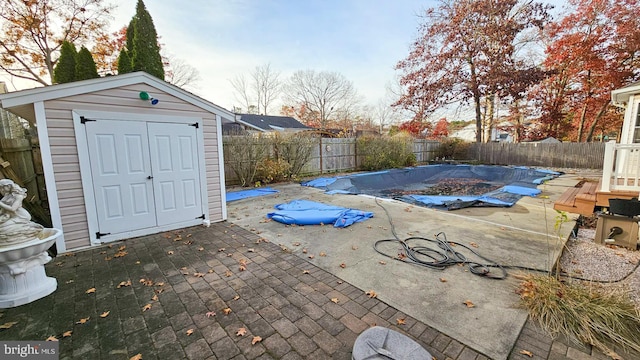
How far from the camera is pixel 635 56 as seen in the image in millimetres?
12062

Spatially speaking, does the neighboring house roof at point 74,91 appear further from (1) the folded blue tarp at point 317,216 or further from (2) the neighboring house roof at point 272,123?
(2) the neighboring house roof at point 272,123

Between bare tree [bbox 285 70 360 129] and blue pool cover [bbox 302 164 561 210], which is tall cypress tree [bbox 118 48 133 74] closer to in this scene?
blue pool cover [bbox 302 164 561 210]

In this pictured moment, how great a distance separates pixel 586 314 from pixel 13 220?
16.3ft

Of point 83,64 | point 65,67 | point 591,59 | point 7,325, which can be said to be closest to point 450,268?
point 7,325

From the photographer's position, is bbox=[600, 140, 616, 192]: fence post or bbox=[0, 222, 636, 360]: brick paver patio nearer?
bbox=[0, 222, 636, 360]: brick paver patio

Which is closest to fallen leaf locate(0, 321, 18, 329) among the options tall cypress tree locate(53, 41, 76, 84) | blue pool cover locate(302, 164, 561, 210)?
blue pool cover locate(302, 164, 561, 210)

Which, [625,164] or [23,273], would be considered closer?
[23,273]

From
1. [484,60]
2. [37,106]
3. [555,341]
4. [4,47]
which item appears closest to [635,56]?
[484,60]

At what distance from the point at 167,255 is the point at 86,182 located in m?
1.51

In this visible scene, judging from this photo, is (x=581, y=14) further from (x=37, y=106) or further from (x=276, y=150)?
(x=37, y=106)

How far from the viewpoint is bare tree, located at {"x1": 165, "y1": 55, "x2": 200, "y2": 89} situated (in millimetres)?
19127

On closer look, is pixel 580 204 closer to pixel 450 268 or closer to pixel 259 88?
pixel 450 268

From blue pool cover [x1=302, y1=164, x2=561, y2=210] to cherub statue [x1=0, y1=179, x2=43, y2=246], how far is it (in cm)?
585

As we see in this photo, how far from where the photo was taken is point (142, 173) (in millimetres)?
3789
